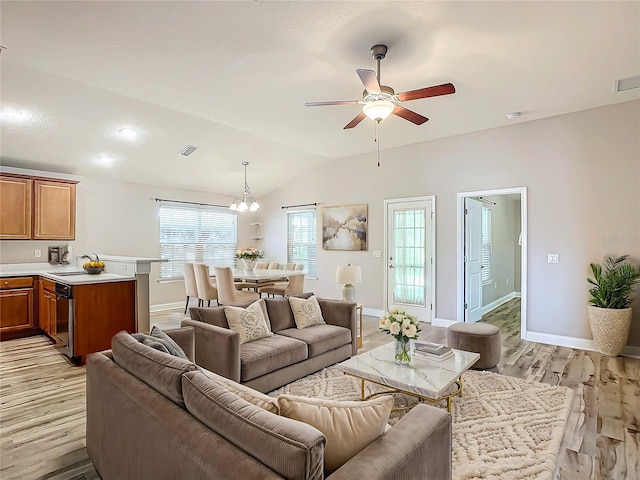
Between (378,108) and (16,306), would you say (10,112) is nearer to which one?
(16,306)

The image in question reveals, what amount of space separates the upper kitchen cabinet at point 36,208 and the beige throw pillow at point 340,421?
5.66m

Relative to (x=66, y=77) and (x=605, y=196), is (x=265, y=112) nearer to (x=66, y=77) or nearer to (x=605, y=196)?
(x=66, y=77)

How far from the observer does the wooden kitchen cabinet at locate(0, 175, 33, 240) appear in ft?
16.2

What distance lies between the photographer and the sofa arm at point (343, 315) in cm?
403

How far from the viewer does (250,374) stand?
294 centimetres

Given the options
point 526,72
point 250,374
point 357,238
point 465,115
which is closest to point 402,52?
point 526,72

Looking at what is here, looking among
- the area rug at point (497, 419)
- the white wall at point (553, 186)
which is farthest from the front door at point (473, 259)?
the area rug at point (497, 419)

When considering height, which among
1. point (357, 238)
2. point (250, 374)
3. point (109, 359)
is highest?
point (357, 238)

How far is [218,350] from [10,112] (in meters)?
3.87

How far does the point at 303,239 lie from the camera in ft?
25.9

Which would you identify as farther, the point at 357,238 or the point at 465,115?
the point at 357,238

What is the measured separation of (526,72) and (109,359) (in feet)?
14.4

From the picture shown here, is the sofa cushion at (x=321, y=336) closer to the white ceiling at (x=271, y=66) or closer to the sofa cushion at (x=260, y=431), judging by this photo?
the sofa cushion at (x=260, y=431)

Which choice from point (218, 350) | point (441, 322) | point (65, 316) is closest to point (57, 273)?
point (65, 316)
